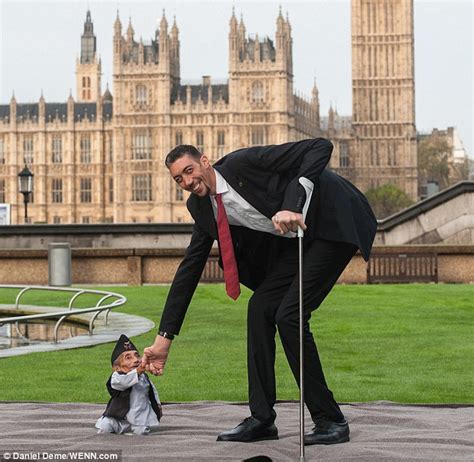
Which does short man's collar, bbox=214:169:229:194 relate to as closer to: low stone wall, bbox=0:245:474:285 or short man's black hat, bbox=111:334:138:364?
short man's black hat, bbox=111:334:138:364

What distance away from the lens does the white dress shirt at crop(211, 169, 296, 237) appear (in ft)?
15.6

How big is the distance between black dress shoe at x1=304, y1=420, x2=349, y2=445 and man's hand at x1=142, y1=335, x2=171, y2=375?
67 centimetres

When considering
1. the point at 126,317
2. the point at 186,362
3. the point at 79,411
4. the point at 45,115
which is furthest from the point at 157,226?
the point at 45,115

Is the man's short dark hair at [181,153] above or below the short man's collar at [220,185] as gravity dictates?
above

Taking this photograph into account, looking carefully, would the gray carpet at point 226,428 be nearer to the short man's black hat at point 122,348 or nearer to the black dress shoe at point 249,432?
the black dress shoe at point 249,432

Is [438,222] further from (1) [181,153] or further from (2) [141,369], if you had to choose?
(1) [181,153]

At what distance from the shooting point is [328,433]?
473 cm

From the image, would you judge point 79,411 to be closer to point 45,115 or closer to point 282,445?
point 282,445

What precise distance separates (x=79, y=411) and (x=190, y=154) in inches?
61.8

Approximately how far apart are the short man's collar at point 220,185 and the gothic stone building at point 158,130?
273ft

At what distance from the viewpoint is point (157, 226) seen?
19.8 metres

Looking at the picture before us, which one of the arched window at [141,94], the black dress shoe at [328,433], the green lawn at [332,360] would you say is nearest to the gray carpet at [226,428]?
the black dress shoe at [328,433]

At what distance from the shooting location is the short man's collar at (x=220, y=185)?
4.74m

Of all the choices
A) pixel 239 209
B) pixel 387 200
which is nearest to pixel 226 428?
pixel 239 209
